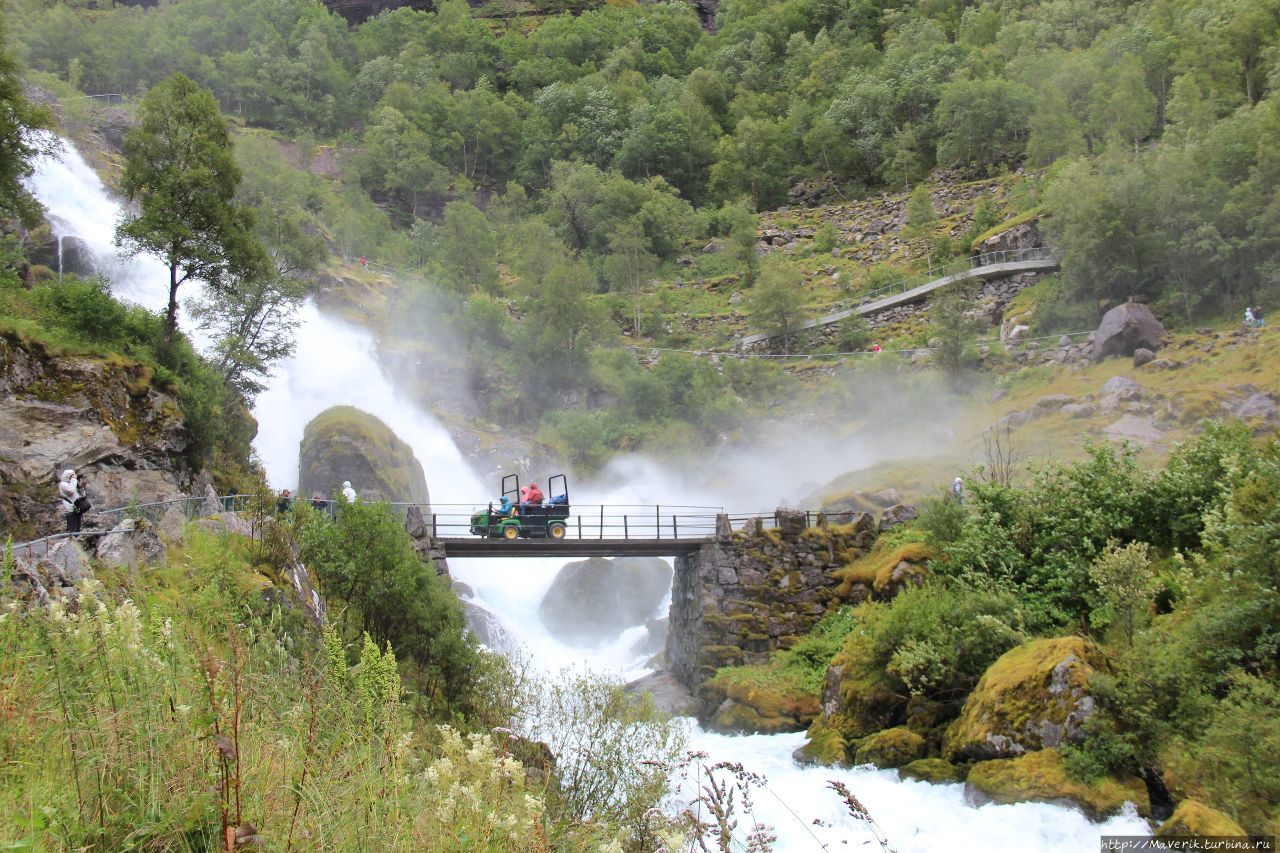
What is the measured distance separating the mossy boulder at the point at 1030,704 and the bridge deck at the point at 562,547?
36.3ft

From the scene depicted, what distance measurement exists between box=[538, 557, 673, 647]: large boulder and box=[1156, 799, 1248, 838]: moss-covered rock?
23.9 meters

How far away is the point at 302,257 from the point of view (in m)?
33.9

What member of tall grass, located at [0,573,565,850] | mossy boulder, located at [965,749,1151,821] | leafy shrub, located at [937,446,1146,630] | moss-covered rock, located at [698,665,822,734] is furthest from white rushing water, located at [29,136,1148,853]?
tall grass, located at [0,573,565,850]

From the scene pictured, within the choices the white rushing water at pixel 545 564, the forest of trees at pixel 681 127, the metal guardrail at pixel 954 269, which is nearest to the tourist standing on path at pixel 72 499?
the white rushing water at pixel 545 564

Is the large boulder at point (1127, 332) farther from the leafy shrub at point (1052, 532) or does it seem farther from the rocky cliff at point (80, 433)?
the rocky cliff at point (80, 433)

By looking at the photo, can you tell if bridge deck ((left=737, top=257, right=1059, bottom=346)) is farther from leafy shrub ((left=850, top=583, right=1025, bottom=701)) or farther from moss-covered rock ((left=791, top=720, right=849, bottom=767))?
moss-covered rock ((left=791, top=720, right=849, bottom=767))

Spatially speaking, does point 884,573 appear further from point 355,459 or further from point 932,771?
point 355,459

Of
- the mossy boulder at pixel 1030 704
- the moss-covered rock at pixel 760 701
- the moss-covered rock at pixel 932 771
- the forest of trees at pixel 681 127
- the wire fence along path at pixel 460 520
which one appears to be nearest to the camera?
the wire fence along path at pixel 460 520

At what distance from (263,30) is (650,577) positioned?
73964mm

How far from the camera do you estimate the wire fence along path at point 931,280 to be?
5250 centimetres

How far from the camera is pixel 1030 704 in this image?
15.0 m

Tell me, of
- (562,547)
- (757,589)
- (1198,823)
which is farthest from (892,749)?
(562,547)

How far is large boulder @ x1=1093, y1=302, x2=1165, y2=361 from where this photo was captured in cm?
3956

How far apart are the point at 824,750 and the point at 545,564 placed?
20.5 meters
